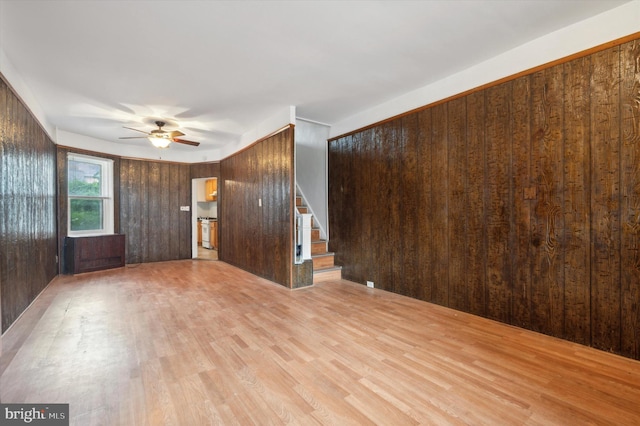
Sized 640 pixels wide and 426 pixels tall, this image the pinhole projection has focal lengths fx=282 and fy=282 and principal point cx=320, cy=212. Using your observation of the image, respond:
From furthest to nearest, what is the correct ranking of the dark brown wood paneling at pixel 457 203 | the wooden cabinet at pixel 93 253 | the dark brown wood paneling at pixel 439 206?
the wooden cabinet at pixel 93 253, the dark brown wood paneling at pixel 439 206, the dark brown wood paneling at pixel 457 203

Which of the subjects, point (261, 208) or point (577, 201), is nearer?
point (577, 201)

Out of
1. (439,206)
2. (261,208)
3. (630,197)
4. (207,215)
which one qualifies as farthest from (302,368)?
(207,215)

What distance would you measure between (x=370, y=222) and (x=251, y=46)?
290 centimetres

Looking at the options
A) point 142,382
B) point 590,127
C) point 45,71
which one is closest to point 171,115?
point 45,71

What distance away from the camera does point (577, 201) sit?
8.16 ft

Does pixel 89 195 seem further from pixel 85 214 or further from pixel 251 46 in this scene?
pixel 251 46

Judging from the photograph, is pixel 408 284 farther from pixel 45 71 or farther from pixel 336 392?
pixel 45 71

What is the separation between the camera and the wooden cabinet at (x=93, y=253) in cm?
531

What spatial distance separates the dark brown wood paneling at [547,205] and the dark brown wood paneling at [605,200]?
0.22 m

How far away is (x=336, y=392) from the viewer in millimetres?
1835

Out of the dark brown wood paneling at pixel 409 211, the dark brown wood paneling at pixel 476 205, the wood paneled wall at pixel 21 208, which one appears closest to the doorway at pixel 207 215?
the wood paneled wall at pixel 21 208

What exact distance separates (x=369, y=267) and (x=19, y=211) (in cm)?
440

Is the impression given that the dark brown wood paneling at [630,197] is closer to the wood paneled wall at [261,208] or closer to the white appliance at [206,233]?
the wood paneled wall at [261,208]

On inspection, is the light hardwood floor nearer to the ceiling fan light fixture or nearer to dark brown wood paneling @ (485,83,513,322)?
dark brown wood paneling @ (485,83,513,322)
